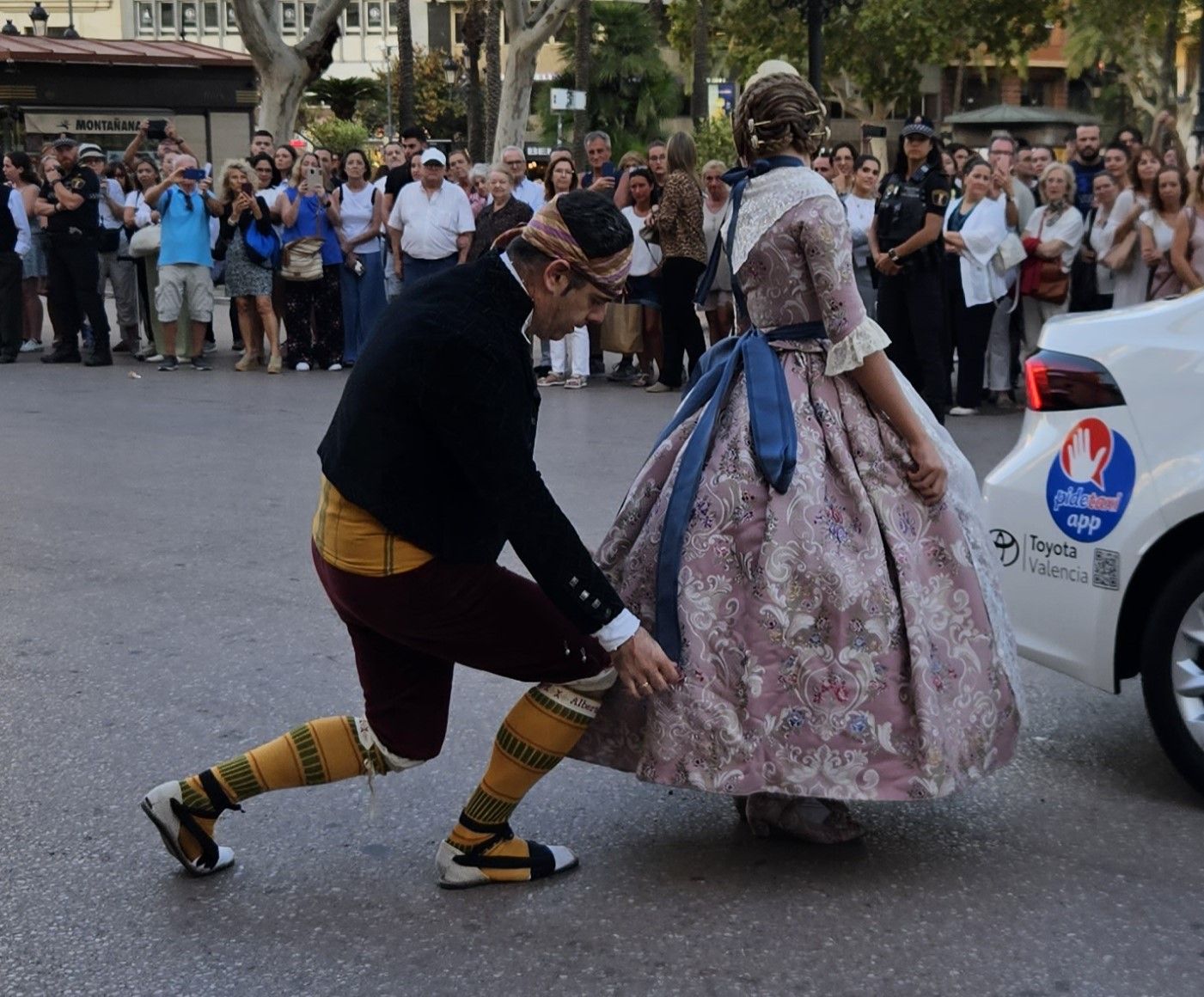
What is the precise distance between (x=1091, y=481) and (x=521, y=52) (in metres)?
22.9

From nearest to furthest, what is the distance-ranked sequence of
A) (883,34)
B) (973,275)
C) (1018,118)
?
(973,275)
(1018,118)
(883,34)

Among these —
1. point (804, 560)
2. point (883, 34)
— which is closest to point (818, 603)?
point (804, 560)

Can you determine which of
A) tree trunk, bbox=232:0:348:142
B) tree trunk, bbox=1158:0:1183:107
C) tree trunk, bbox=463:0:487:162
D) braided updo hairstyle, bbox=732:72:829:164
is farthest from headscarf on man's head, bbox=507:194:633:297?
tree trunk, bbox=1158:0:1183:107

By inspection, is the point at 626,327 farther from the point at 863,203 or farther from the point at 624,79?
the point at 624,79

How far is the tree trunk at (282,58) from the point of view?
27.1m

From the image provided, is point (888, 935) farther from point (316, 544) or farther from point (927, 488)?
point (316, 544)

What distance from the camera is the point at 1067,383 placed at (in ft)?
15.3

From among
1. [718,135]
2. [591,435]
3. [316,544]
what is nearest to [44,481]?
[591,435]

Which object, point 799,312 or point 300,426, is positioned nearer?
point 799,312

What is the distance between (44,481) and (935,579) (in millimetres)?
6862

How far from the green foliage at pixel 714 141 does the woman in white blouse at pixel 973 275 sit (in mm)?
24222

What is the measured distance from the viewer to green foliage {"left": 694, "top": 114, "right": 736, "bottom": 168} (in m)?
37.5

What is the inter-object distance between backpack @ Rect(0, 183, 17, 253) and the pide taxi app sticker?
12.9 m

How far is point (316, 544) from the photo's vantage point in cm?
379
